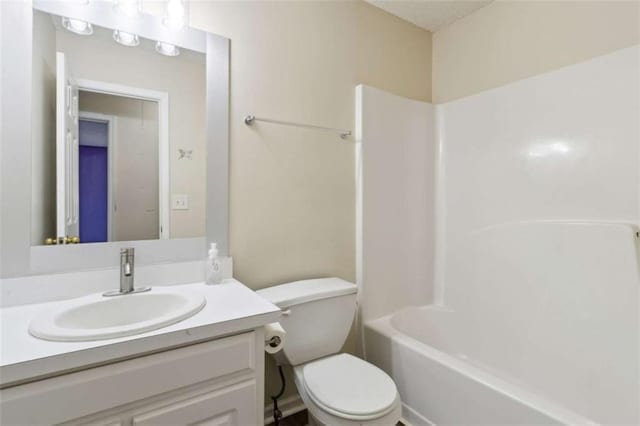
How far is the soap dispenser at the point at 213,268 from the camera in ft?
4.54

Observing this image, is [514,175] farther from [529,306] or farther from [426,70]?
[426,70]

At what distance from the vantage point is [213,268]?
139 centimetres

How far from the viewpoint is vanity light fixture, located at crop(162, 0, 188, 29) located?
4.37 ft

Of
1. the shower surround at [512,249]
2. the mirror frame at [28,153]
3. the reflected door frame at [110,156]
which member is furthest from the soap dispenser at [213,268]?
the shower surround at [512,249]

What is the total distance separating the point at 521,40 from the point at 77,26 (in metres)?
2.19

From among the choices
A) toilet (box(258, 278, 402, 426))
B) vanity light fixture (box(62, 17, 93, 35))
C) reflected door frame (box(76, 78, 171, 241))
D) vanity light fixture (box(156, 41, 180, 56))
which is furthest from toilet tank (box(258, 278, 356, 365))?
vanity light fixture (box(62, 17, 93, 35))

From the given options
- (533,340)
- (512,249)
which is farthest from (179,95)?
(533,340)

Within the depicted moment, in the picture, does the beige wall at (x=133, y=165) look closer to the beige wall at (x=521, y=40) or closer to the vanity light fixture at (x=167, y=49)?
the vanity light fixture at (x=167, y=49)

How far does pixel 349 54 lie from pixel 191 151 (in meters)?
1.12

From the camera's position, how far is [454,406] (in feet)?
4.79

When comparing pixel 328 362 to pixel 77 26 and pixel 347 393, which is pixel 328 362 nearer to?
pixel 347 393

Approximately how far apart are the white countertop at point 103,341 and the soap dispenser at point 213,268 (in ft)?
0.70

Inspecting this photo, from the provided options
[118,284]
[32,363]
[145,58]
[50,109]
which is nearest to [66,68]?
[50,109]

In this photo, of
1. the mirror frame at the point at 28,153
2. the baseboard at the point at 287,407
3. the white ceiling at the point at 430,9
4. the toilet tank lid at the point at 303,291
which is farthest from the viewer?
the white ceiling at the point at 430,9
